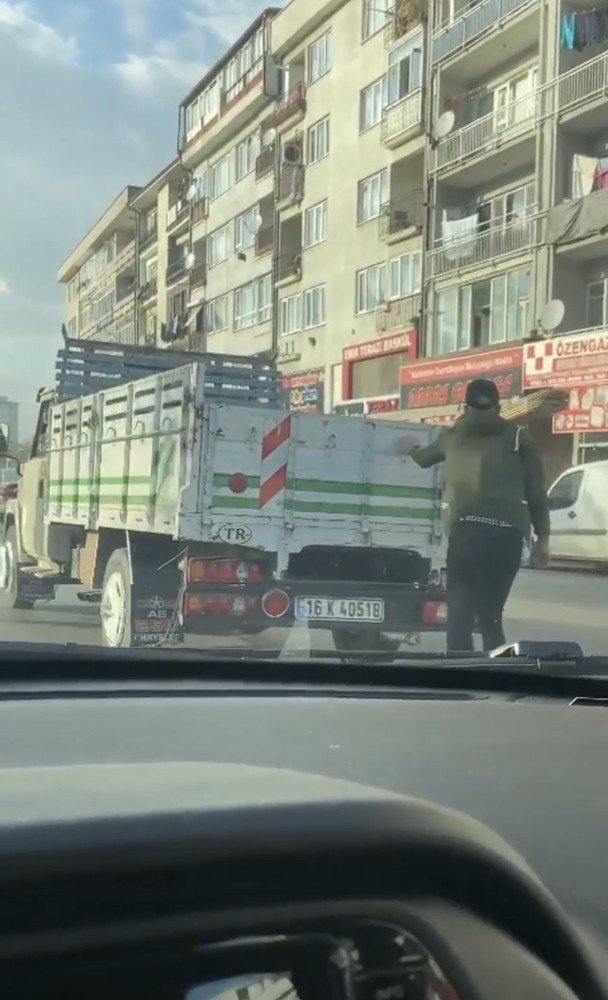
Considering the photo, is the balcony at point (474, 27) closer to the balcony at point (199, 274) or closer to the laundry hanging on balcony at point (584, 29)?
the laundry hanging on balcony at point (584, 29)

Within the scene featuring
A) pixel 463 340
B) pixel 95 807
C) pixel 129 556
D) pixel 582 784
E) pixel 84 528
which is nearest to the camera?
pixel 95 807

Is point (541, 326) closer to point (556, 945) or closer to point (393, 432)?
point (393, 432)

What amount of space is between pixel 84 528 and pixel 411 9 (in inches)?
239

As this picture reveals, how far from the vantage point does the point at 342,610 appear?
668cm

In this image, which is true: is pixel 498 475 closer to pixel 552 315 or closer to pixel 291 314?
pixel 291 314

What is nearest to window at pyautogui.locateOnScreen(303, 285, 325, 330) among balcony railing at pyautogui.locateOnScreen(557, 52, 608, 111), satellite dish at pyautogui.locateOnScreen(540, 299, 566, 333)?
balcony railing at pyautogui.locateOnScreen(557, 52, 608, 111)

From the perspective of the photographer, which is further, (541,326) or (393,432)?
Answer: (541,326)

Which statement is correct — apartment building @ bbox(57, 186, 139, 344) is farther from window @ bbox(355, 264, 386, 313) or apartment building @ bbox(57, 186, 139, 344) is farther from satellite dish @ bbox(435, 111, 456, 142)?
satellite dish @ bbox(435, 111, 456, 142)

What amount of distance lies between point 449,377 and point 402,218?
8.04 m

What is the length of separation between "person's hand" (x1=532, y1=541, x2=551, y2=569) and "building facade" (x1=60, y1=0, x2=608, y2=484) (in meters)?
1.03

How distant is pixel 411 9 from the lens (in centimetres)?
1168

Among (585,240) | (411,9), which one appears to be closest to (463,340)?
(585,240)

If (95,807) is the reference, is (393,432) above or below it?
above

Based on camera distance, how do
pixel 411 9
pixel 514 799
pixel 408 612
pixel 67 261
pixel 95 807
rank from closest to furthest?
pixel 95 807
pixel 514 799
pixel 67 261
pixel 408 612
pixel 411 9
